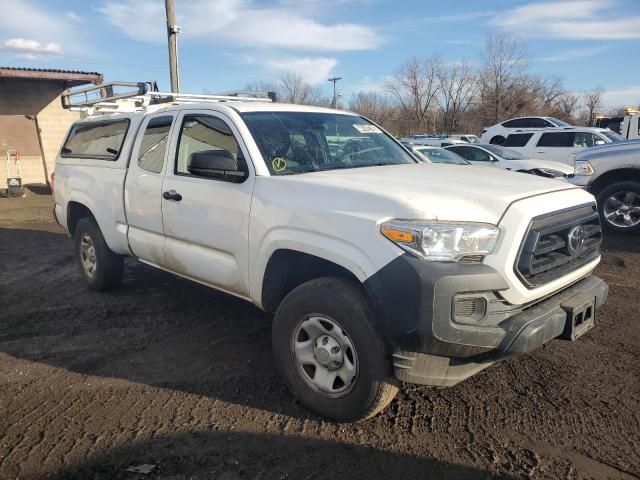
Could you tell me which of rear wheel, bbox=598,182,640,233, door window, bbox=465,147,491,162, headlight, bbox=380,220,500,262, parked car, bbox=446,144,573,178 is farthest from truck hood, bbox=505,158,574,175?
headlight, bbox=380,220,500,262

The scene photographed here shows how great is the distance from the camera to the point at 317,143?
389cm

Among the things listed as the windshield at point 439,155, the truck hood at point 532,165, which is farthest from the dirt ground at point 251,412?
the truck hood at point 532,165

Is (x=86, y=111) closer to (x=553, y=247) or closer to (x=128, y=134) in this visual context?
(x=128, y=134)

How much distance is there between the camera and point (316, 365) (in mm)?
3045

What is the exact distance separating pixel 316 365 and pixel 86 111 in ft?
15.9

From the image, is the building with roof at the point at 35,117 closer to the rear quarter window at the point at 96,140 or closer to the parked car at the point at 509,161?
the rear quarter window at the point at 96,140

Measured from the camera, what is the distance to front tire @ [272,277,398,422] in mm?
2707

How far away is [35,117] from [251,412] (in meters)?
15.3

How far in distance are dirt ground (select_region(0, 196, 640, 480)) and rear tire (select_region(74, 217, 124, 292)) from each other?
1.96ft

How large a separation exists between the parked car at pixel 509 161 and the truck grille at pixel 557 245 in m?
9.23

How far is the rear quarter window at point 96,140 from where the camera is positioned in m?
5.00

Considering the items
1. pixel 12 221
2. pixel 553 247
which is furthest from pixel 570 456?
pixel 12 221

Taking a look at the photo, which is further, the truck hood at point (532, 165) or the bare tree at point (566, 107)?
the bare tree at point (566, 107)

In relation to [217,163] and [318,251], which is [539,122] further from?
[318,251]
